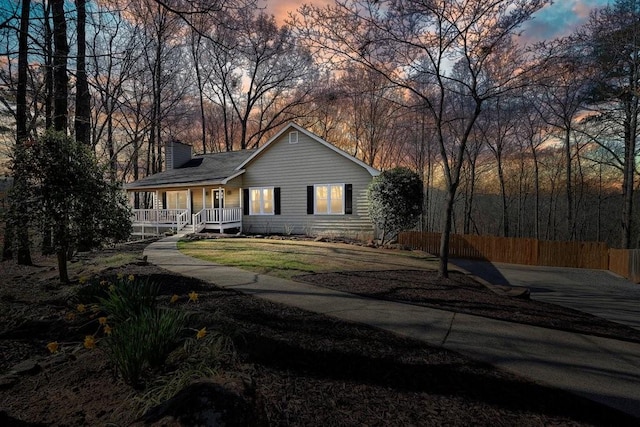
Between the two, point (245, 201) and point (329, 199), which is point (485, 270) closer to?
point (329, 199)

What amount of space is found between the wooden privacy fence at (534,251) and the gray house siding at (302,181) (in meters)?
3.18

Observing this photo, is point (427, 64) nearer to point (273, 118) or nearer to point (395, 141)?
point (395, 141)

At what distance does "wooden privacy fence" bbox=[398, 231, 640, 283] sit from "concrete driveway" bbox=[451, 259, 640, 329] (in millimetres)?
487

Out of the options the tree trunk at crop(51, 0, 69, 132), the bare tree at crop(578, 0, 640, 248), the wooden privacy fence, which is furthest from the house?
the bare tree at crop(578, 0, 640, 248)

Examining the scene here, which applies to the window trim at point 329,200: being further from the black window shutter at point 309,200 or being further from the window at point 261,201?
the window at point 261,201

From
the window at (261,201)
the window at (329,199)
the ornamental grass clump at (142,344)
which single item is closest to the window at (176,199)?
the window at (261,201)

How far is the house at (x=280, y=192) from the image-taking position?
1700cm

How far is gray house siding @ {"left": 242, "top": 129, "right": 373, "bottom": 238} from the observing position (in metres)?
16.9

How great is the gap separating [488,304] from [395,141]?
2411 cm

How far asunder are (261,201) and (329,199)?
14.8ft

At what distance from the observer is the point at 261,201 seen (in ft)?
63.6

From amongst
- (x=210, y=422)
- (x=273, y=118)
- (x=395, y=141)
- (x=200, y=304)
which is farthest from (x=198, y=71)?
(x=210, y=422)

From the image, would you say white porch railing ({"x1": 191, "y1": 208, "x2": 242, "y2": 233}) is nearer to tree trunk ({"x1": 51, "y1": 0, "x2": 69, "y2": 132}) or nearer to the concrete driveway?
tree trunk ({"x1": 51, "y1": 0, "x2": 69, "y2": 132})

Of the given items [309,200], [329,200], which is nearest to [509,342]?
[329,200]
